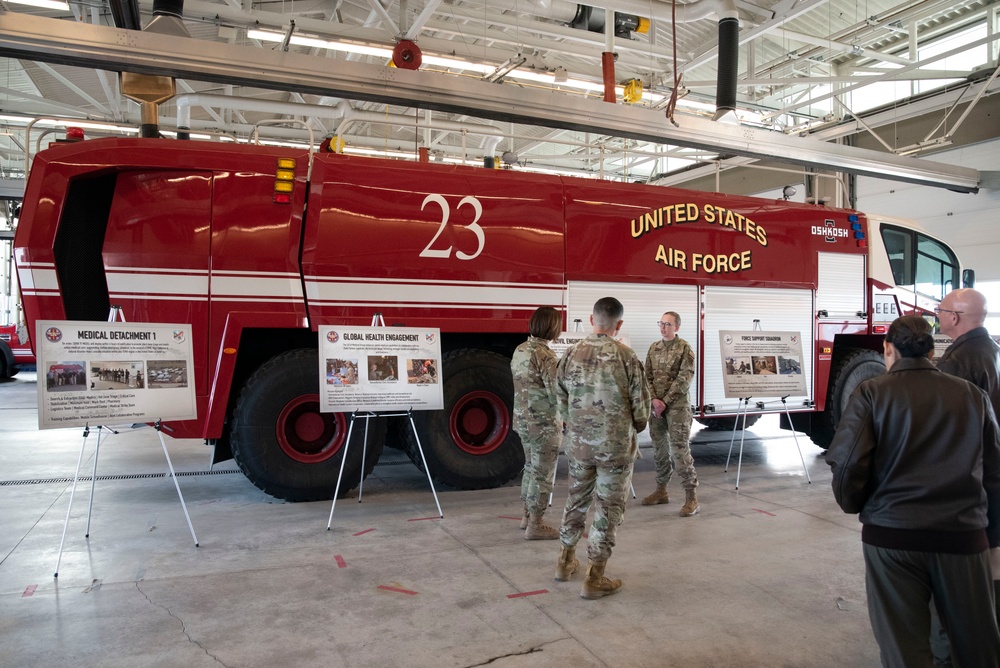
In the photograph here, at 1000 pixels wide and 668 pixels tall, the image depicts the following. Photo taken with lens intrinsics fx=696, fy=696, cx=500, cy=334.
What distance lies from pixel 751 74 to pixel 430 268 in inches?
373

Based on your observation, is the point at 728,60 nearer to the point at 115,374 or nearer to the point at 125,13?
the point at 125,13

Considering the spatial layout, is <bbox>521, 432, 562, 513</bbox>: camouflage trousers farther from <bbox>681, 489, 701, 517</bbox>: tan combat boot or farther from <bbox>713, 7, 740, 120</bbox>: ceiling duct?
<bbox>713, 7, 740, 120</bbox>: ceiling duct

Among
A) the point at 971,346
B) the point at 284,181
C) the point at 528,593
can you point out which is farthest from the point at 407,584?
the point at 284,181

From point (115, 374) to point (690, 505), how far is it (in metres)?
4.91

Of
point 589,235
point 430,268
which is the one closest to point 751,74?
point 589,235

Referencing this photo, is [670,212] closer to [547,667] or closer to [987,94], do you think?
[547,667]

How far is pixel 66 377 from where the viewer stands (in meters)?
5.01

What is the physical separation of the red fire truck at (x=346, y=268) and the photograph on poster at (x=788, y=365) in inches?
3.2

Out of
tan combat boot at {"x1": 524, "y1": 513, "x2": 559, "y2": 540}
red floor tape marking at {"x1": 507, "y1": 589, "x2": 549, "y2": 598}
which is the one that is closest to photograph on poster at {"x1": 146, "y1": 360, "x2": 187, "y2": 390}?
tan combat boot at {"x1": 524, "y1": 513, "x2": 559, "y2": 540}

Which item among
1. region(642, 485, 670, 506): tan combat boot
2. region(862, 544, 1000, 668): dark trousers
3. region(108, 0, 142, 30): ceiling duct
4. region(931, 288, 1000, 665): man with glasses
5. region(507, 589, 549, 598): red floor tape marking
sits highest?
region(108, 0, 142, 30): ceiling duct

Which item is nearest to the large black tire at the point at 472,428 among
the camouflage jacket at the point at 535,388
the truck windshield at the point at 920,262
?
the camouflage jacket at the point at 535,388

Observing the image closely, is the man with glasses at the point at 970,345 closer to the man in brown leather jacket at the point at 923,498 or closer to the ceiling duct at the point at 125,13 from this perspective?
the man in brown leather jacket at the point at 923,498

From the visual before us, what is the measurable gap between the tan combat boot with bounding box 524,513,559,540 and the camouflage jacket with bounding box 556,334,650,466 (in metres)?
1.34

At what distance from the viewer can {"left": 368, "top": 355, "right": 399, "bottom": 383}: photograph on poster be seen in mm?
6066
